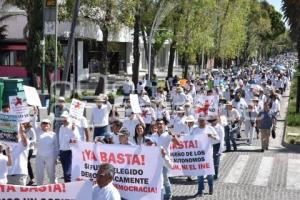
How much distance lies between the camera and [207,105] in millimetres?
19016

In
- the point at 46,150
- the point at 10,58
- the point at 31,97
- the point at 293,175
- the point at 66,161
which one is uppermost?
the point at 10,58

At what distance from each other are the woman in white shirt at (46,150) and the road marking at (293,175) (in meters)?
5.31

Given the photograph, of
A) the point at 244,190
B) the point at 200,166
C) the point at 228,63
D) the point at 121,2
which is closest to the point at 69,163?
the point at 200,166

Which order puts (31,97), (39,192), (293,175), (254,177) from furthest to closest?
(31,97)
(293,175)
(254,177)
(39,192)

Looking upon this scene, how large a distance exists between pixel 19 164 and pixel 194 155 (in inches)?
142

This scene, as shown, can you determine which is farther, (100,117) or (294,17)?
(294,17)

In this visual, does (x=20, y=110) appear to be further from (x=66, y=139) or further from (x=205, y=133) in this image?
(x=205, y=133)

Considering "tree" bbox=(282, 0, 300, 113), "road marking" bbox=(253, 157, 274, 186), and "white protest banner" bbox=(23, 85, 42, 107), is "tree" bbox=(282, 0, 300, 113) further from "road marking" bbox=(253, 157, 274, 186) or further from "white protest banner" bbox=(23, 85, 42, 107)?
"white protest banner" bbox=(23, 85, 42, 107)

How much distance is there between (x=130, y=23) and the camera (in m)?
32.3

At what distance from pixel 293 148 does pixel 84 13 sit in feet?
54.4

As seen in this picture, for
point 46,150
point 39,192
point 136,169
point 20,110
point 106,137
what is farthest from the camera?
point 20,110

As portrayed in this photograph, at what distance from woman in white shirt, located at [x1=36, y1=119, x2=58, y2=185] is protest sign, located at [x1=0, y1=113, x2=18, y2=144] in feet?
1.61

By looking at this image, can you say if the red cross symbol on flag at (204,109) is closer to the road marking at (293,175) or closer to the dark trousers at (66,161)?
the road marking at (293,175)

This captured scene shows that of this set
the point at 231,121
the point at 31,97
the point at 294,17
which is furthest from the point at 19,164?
the point at 294,17
